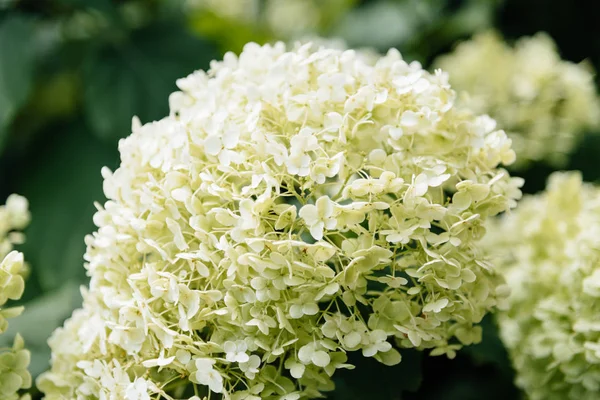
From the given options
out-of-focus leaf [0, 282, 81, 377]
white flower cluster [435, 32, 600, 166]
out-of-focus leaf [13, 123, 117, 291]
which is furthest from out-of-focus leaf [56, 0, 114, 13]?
white flower cluster [435, 32, 600, 166]

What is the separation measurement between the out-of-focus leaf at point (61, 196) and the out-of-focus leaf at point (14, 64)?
175 millimetres

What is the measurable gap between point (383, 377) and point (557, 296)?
0.26 metres

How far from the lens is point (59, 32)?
1408 mm

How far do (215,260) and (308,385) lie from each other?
15 centimetres

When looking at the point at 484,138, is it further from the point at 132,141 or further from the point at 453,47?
the point at 453,47

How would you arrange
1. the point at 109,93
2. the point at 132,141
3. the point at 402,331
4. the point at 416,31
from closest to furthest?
the point at 402,331 < the point at 132,141 < the point at 109,93 < the point at 416,31

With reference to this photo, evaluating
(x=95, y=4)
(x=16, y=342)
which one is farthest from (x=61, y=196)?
(x=16, y=342)

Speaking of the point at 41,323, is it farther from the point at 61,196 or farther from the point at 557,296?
the point at 557,296

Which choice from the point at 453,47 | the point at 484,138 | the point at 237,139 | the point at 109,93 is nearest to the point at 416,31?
the point at 453,47

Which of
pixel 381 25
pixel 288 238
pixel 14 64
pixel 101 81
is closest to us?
pixel 288 238

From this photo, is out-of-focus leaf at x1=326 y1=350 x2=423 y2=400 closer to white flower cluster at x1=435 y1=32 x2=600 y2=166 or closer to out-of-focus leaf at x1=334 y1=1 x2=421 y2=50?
white flower cluster at x1=435 y1=32 x2=600 y2=166

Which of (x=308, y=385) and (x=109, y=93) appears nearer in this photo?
(x=308, y=385)

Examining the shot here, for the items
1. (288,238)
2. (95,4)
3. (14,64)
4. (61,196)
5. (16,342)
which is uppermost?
(95,4)

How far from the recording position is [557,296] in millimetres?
812
